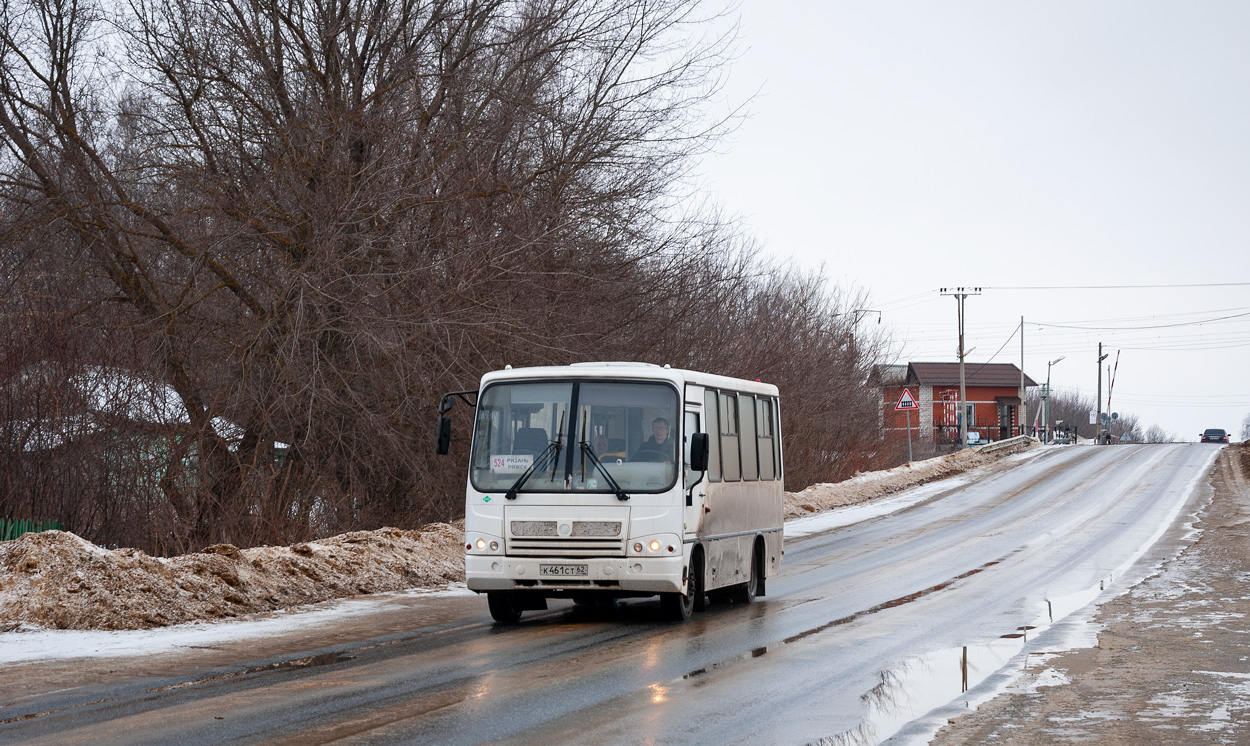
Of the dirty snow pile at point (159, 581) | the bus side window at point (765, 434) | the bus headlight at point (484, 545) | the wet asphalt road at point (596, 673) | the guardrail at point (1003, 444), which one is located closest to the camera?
the wet asphalt road at point (596, 673)

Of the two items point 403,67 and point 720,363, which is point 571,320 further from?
point 720,363

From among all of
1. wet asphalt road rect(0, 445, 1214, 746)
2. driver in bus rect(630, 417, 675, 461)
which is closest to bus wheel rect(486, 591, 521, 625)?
wet asphalt road rect(0, 445, 1214, 746)

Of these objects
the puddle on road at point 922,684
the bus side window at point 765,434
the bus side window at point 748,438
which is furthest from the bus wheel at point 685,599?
the puddle on road at point 922,684

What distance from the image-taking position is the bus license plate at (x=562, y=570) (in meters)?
13.8

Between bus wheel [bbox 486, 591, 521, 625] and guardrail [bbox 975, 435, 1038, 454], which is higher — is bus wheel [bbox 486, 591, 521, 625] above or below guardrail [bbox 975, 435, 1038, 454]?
below

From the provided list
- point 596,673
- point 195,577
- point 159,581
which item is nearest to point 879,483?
point 195,577

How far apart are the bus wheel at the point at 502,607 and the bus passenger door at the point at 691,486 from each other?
2.17 m

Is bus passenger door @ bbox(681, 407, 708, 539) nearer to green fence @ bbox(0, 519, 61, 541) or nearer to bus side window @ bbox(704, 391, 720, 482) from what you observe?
bus side window @ bbox(704, 391, 720, 482)

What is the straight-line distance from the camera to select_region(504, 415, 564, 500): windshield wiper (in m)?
14.1

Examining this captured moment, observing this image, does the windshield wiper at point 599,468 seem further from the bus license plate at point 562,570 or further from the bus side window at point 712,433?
the bus side window at point 712,433

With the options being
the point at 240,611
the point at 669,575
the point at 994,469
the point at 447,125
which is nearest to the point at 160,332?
the point at 447,125

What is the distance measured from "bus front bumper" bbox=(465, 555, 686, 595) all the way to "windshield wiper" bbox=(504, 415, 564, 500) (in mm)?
755

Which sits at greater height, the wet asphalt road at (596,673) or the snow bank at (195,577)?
the snow bank at (195,577)

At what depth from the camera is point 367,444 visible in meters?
22.4
